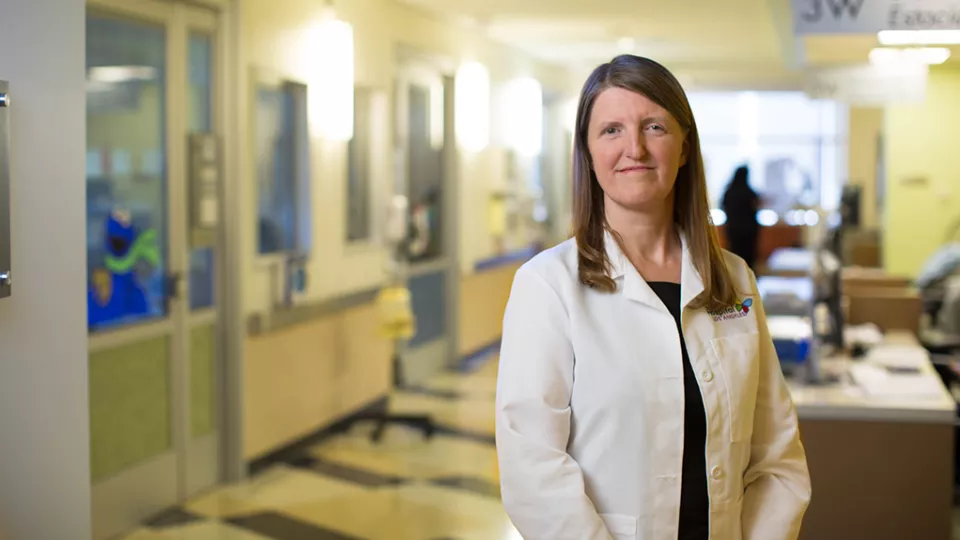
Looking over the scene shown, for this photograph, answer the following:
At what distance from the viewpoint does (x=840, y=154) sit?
1741 centimetres

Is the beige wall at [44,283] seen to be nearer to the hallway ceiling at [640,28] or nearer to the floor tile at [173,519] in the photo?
the floor tile at [173,519]

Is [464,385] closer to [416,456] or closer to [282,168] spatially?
[416,456]

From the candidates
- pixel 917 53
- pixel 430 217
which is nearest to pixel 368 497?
pixel 917 53

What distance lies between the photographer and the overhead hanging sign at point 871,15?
11.5ft

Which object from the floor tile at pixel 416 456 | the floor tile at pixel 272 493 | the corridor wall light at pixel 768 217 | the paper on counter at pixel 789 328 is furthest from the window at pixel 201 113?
the corridor wall light at pixel 768 217

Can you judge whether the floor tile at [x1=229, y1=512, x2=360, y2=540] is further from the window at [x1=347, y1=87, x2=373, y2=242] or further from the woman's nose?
the woman's nose

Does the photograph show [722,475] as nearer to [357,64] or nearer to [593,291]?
[593,291]

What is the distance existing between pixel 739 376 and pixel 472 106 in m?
7.42

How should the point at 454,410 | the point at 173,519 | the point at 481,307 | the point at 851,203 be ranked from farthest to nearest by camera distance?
1. the point at 851,203
2. the point at 481,307
3. the point at 454,410
4. the point at 173,519

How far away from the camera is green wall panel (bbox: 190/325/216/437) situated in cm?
534

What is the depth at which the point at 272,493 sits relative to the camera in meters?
5.39

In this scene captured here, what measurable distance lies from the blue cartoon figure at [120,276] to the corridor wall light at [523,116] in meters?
5.58

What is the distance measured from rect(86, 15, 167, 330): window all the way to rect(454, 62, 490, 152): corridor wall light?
401 cm

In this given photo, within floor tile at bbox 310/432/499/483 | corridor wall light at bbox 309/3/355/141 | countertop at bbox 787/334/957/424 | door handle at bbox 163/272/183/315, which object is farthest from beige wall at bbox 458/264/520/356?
countertop at bbox 787/334/957/424
